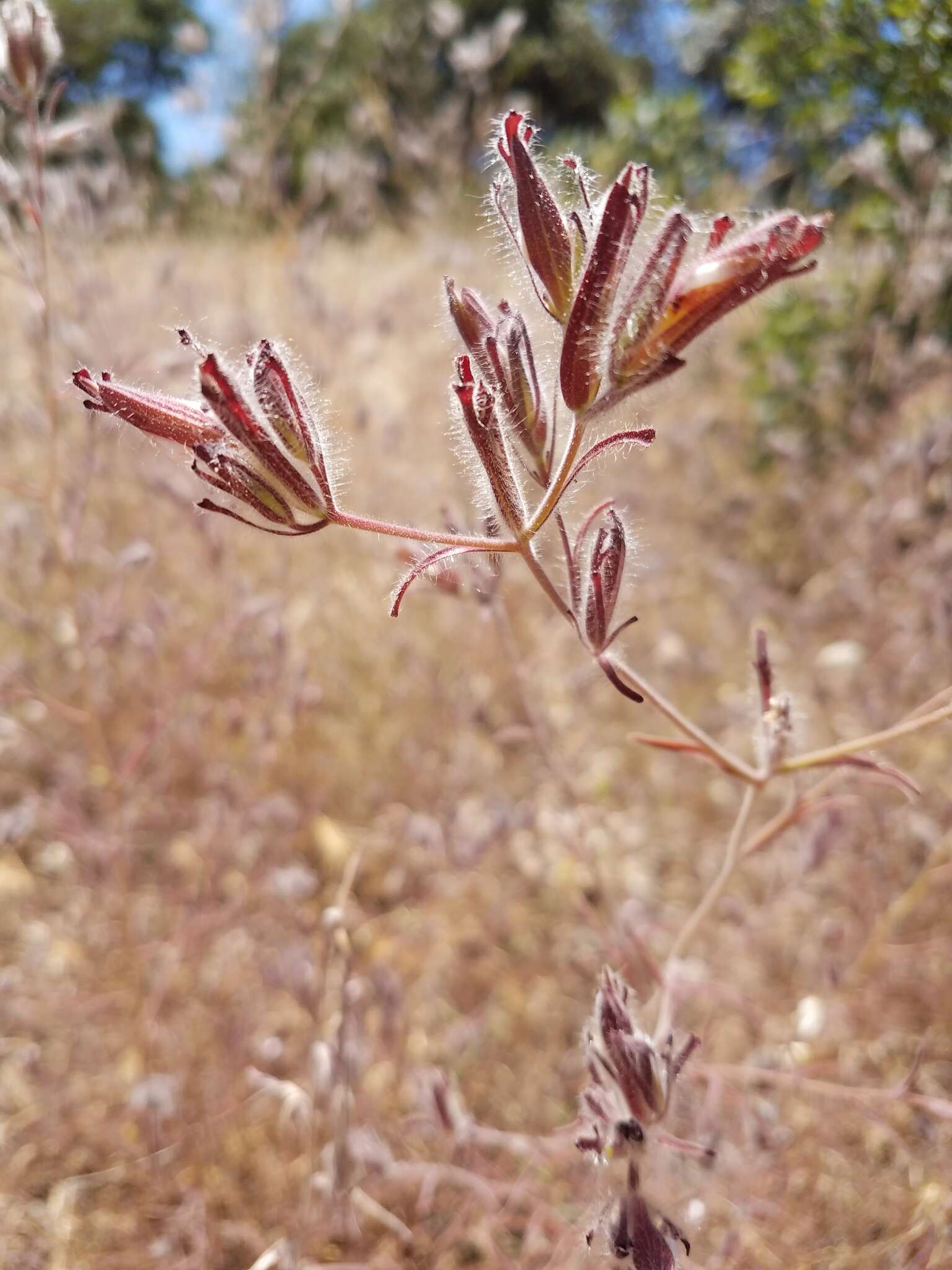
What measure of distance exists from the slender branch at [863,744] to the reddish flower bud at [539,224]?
52 cm

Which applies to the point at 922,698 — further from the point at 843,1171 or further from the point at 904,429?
the point at 904,429

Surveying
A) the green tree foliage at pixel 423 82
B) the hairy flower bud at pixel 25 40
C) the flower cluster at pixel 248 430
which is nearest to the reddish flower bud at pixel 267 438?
the flower cluster at pixel 248 430

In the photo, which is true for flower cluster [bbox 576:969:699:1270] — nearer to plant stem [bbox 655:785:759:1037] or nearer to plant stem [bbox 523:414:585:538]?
plant stem [bbox 655:785:759:1037]

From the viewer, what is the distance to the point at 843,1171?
1825 millimetres

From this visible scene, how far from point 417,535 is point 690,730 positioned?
1.29 ft

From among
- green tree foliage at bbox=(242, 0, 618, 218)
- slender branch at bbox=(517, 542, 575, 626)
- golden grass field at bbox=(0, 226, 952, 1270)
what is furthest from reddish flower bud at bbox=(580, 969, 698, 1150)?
green tree foliage at bbox=(242, 0, 618, 218)

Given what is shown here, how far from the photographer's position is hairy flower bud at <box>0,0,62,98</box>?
1.18 meters

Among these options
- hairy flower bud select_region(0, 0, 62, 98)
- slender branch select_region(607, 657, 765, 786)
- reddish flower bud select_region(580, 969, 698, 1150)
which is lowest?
reddish flower bud select_region(580, 969, 698, 1150)

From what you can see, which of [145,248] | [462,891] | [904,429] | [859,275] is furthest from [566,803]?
[145,248]

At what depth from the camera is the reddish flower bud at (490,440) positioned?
2.35 feet

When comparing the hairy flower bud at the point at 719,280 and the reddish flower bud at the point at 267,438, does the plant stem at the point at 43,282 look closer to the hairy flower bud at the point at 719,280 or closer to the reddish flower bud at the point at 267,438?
the reddish flower bud at the point at 267,438

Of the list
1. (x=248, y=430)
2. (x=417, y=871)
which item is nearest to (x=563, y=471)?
(x=248, y=430)

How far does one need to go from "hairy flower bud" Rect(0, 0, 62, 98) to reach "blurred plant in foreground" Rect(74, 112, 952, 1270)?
2.50 feet

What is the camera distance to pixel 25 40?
3.91 feet
